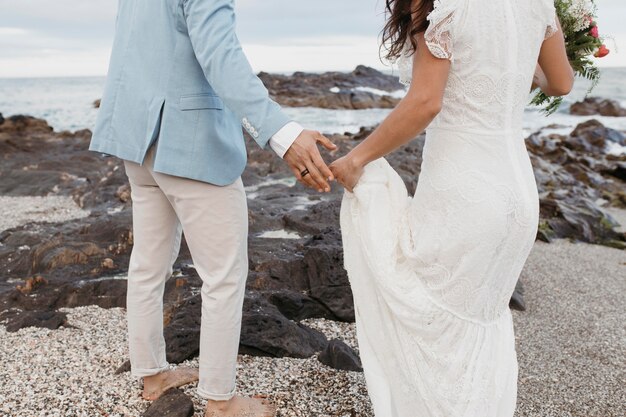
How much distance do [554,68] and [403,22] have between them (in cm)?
66

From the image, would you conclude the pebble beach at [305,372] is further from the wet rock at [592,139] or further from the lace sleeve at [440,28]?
the wet rock at [592,139]

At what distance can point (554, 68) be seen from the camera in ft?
8.12

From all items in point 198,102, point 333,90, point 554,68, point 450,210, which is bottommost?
point 333,90

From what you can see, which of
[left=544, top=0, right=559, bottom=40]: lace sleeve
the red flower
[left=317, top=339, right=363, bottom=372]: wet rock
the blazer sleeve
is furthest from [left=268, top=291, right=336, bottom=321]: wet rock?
[left=544, top=0, right=559, bottom=40]: lace sleeve

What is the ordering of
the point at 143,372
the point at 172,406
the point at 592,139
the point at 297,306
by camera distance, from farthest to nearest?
1. the point at 592,139
2. the point at 297,306
3. the point at 143,372
4. the point at 172,406

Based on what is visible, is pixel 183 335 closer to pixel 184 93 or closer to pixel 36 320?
pixel 36 320

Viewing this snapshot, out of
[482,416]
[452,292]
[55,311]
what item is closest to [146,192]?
[452,292]

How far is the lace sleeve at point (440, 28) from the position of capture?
208 centimetres

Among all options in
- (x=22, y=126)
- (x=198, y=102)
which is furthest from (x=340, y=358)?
(x=22, y=126)

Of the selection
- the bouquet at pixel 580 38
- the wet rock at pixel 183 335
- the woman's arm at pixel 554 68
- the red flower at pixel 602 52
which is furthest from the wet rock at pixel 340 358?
the red flower at pixel 602 52

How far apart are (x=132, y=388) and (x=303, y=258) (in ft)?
6.61

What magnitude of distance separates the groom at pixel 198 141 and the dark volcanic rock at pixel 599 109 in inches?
1212

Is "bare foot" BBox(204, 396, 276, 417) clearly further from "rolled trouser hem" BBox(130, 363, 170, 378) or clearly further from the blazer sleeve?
the blazer sleeve

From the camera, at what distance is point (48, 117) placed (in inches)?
1246
